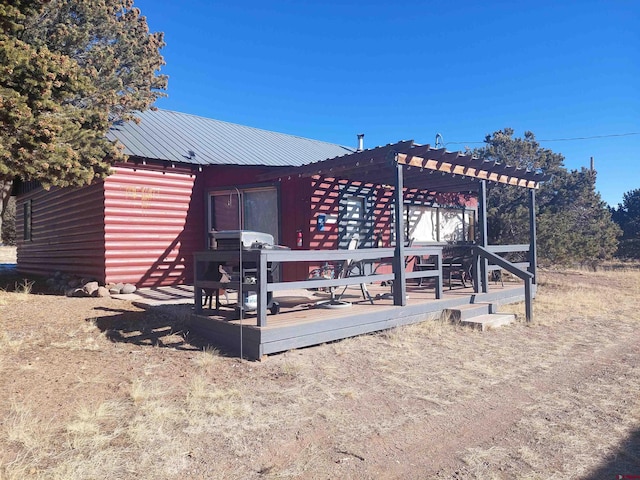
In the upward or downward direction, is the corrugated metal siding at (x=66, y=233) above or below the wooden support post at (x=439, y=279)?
above

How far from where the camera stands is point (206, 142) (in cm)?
1130

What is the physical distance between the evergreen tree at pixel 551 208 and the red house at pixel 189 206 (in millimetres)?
4061

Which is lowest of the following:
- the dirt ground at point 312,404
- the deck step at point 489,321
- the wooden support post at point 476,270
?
the dirt ground at point 312,404

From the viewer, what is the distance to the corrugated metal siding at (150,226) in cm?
906

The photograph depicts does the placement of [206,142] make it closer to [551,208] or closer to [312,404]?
[312,404]

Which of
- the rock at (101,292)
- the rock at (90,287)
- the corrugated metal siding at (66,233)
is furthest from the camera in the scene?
the corrugated metal siding at (66,233)

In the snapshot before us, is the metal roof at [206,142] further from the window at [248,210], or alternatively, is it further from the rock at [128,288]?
the rock at [128,288]

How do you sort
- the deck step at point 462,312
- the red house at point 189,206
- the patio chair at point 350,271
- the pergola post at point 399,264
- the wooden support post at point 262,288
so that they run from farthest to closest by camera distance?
the red house at point 189,206
the deck step at point 462,312
the patio chair at point 350,271
the pergola post at point 399,264
the wooden support post at point 262,288

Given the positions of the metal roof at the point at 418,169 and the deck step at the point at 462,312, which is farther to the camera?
the deck step at the point at 462,312

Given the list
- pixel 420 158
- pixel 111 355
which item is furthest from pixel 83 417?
pixel 420 158

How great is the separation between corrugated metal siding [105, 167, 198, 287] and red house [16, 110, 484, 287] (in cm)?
2

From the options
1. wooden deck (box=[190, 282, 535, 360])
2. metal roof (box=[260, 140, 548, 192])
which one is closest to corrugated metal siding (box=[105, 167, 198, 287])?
metal roof (box=[260, 140, 548, 192])

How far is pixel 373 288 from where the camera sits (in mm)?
9844

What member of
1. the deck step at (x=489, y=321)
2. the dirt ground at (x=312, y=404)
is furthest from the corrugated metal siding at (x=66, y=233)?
the deck step at (x=489, y=321)
